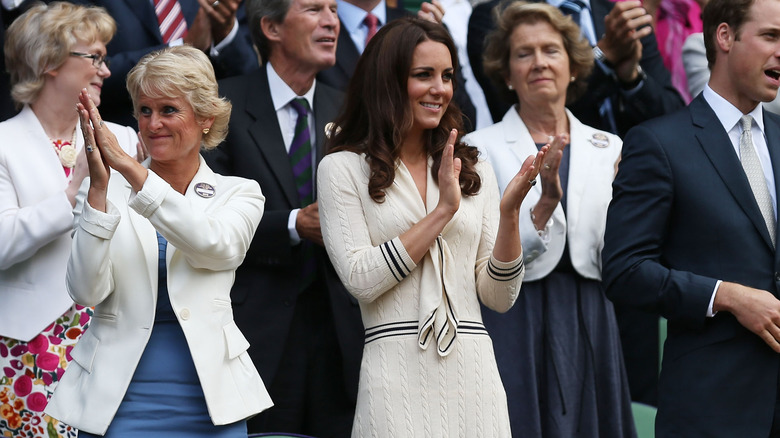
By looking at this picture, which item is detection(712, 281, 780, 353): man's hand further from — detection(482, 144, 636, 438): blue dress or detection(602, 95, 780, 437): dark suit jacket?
detection(482, 144, 636, 438): blue dress

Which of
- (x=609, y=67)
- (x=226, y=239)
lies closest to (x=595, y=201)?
(x=609, y=67)

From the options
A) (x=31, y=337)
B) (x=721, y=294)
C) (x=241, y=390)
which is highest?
(x=721, y=294)

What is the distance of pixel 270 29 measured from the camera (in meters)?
5.18

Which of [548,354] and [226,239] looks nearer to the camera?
[226,239]

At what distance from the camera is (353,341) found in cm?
462

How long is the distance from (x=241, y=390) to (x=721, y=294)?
1557mm

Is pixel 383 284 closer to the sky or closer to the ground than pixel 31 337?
closer to the sky

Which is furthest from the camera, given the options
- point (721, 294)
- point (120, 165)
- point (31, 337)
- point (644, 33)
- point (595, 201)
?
point (644, 33)

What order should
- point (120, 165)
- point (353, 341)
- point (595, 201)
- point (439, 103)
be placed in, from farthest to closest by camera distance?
point (595, 201) < point (353, 341) < point (439, 103) < point (120, 165)

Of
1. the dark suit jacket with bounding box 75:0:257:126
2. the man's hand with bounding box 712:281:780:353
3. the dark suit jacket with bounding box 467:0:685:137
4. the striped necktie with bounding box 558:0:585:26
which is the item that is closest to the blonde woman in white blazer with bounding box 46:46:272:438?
the man's hand with bounding box 712:281:780:353

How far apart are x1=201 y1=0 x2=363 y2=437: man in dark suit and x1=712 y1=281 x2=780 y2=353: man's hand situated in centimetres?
158

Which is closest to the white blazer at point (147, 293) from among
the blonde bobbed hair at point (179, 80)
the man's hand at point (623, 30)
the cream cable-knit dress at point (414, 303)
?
the blonde bobbed hair at point (179, 80)

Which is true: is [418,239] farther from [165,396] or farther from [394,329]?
[165,396]

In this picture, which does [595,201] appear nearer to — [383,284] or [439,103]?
[439,103]
